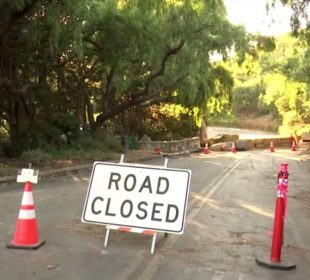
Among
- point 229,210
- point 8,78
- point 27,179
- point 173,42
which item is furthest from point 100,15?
point 27,179

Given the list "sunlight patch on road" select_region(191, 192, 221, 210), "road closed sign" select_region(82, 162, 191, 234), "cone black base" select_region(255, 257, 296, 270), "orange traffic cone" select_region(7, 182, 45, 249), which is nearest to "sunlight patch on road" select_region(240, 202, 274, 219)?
"sunlight patch on road" select_region(191, 192, 221, 210)

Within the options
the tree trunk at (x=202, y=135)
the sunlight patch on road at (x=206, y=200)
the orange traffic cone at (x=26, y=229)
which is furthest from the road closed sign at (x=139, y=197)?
the tree trunk at (x=202, y=135)

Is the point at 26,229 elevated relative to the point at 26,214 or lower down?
lower down

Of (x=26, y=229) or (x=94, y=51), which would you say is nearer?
(x=26, y=229)

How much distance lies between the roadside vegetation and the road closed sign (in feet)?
26.8

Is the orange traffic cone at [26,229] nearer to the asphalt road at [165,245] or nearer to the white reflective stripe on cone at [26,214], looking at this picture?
the white reflective stripe on cone at [26,214]

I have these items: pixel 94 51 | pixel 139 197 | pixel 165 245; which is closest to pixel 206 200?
pixel 165 245

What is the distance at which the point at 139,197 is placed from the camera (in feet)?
24.8

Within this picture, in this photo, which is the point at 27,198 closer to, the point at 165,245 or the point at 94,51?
the point at 165,245

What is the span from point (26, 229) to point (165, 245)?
1924mm

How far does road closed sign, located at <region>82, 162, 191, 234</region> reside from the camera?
7.45 metres

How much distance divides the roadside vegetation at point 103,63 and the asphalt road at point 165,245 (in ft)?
17.6

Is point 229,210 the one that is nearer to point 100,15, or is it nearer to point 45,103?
point 100,15

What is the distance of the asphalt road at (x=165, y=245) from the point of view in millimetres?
6648
